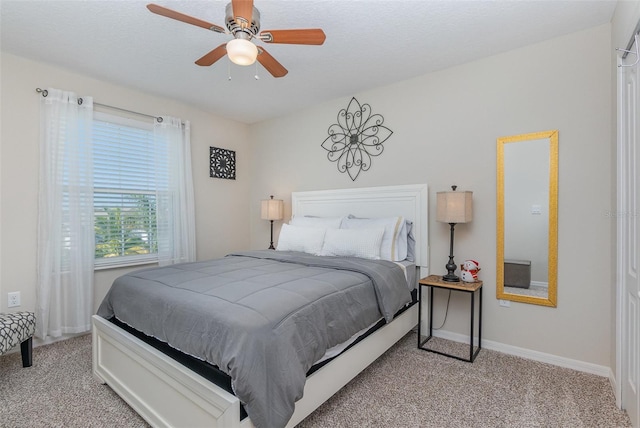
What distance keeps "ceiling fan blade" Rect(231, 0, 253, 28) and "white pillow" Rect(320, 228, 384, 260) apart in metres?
1.89

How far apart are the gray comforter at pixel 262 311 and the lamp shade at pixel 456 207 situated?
25.0 inches

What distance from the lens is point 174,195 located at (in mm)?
3635

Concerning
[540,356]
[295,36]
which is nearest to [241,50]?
[295,36]

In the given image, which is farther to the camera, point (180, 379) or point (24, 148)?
point (24, 148)

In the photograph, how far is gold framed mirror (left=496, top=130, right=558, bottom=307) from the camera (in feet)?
7.84

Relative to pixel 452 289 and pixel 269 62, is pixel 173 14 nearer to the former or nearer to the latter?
pixel 269 62

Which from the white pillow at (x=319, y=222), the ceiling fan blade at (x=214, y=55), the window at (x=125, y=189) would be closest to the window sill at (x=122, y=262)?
the window at (x=125, y=189)

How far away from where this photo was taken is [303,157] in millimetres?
4043

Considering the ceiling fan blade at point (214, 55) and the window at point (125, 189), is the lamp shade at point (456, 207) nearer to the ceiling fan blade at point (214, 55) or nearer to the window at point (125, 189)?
the ceiling fan blade at point (214, 55)

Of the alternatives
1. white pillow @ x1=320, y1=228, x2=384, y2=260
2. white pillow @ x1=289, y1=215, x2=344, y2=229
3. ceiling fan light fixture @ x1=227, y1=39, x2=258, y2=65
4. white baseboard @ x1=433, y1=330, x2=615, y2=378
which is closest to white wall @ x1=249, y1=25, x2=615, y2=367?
white baseboard @ x1=433, y1=330, x2=615, y2=378

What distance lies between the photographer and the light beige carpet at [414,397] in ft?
5.65

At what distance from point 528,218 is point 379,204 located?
1.34m

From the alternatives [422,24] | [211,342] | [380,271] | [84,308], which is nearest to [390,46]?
[422,24]

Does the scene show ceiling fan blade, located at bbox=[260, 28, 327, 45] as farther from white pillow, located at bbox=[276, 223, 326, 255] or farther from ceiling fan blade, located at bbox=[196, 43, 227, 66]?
white pillow, located at bbox=[276, 223, 326, 255]
